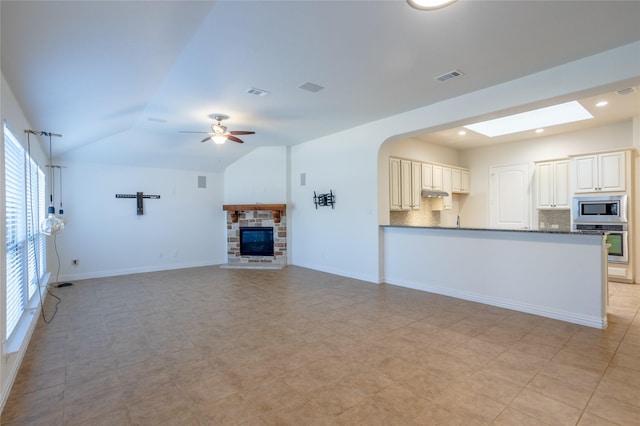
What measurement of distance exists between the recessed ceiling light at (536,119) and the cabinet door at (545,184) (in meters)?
1.09

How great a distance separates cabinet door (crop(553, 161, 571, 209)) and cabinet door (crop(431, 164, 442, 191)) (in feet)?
7.25

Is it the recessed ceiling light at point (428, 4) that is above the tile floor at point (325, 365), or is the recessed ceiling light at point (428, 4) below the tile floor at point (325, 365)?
above

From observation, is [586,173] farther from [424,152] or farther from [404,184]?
[404,184]

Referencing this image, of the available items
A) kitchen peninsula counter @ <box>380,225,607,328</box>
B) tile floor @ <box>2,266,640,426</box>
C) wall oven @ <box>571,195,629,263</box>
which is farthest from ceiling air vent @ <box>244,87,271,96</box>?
wall oven @ <box>571,195,629,263</box>

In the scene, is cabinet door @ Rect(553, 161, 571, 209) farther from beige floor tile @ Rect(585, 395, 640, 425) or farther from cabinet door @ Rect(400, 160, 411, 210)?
beige floor tile @ Rect(585, 395, 640, 425)

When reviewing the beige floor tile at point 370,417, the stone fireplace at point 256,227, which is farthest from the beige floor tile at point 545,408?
the stone fireplace at point 256,227

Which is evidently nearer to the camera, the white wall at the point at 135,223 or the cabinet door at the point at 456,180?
the white wall at the point at 135,223

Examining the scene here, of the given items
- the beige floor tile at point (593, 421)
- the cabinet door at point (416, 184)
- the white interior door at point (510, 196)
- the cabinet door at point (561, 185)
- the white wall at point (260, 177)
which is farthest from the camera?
the white wall at point (260, 177)

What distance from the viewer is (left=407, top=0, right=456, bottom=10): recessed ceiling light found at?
2.05 m

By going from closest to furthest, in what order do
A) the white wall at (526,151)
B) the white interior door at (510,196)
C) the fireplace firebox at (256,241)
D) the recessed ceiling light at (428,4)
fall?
the recessed ceiling light at (428,4)
the white wall at (526,151)
the white interior door at (510,196)
the fireplace firebox at (256,241)

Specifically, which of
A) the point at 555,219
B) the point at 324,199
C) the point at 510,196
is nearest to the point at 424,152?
the point at 510,196

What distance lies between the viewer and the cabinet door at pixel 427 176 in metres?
6.75

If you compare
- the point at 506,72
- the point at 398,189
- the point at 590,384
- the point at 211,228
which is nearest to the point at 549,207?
the point at 398,189

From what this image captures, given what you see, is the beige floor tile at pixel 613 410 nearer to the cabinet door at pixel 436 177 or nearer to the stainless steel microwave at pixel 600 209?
the stainless steel microwave at pixel 600 209
